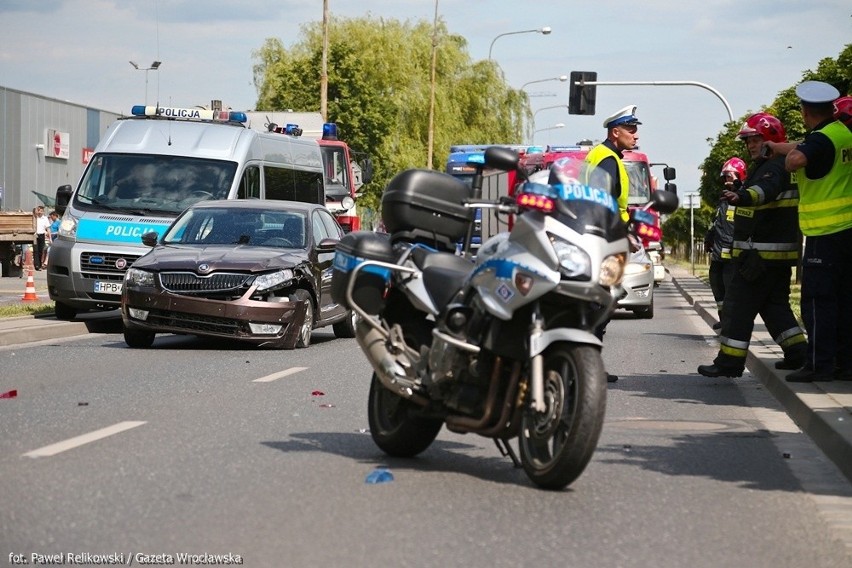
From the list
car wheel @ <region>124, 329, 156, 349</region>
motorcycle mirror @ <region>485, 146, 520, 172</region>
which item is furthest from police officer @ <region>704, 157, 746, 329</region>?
motorcycle mirror @ <region>485, 146, 520, 172</region>

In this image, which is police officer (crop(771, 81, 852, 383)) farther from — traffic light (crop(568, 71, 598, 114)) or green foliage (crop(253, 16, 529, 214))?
green foliage (crop(253, 16, 529, 214))

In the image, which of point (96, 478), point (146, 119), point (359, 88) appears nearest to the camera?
point (96, 478)

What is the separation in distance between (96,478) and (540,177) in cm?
250

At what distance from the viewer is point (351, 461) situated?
772 cm

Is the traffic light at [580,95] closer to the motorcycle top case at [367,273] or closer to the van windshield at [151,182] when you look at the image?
the van windshield at [151,182]

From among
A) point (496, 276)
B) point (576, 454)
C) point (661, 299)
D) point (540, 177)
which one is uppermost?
point (540, 177)

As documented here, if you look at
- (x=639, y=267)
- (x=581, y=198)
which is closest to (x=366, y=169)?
(x=639, y=267)

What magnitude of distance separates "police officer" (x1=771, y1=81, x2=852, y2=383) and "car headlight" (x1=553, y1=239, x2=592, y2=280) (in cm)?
455

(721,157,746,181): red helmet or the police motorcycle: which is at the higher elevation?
(721,157,746,181): red helmet

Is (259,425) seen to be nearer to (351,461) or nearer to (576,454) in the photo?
(351,461)

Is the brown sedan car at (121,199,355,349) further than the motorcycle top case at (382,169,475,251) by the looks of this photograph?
Yes

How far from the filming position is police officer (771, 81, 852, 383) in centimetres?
1095

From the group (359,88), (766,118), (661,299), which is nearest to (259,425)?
(766,118)

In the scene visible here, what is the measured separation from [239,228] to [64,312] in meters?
3.98
